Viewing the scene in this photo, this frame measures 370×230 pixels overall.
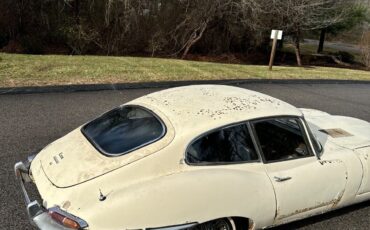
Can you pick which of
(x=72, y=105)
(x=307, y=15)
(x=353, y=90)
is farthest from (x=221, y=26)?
(x=72, y=105)

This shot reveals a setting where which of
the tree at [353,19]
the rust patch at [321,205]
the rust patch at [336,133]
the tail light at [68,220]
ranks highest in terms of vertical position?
the tree at [353,19]

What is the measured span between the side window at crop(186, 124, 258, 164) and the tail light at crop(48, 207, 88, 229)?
94cm

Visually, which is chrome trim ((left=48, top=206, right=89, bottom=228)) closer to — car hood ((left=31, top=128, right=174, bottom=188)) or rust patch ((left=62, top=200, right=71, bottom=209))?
rust patch ((left=62, top=200, right=71, bottom=209))

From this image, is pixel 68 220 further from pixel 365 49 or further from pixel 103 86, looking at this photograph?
pixel 365 49

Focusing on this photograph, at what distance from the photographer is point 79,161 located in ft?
10.5

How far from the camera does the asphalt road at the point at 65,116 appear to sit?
411cm

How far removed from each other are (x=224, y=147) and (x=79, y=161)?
1214mm

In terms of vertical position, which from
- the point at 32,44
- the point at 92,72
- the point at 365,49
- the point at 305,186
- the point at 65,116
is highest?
the point at 365,49

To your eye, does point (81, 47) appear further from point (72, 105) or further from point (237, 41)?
point (72, 105)

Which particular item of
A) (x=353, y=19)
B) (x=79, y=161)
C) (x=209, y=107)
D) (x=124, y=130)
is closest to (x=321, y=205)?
(x=209, y=107)

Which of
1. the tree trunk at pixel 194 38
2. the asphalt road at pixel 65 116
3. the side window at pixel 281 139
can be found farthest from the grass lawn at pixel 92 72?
the tree trunk at pixel 194 38

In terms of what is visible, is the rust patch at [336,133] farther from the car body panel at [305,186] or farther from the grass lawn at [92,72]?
the grass lawn at [92,72]

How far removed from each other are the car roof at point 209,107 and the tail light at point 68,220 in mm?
1016

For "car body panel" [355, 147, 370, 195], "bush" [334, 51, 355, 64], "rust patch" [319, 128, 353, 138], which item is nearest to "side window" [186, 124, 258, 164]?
"car body panel" [355, 147, 370, 195]
